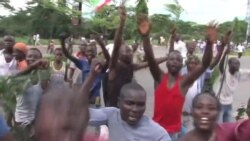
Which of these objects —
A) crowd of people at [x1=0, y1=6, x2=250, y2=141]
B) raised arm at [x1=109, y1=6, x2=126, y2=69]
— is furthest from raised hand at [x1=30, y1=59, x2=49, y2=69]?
raised arm at [x1=109, y1=6, x2=126, y2=69]

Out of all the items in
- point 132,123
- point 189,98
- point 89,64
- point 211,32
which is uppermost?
point 211,32

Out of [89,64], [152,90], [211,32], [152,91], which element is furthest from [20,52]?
[152,90]

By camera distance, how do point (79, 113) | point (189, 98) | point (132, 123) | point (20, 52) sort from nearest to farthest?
point (79, 113) < point (132, 123) < point (189, 98) < point (20, 52)

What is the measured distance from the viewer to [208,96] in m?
3.76

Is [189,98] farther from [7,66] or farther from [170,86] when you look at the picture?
[7,66]

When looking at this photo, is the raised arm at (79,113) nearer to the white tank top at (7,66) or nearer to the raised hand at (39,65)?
the raised hand at (39,65)

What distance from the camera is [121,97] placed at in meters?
3.75

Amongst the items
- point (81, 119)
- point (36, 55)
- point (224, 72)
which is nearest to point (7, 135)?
point (81, 119)

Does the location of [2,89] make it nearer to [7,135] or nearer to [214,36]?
[7,135]

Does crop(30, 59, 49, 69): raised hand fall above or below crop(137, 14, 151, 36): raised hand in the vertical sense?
below

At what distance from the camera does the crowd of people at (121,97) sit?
1.64 m

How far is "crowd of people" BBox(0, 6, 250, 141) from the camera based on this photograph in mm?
1636

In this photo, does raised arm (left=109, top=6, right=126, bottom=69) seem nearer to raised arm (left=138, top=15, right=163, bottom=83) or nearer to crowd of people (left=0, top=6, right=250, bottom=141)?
crowd of people (left=0, top=6, right=250, bottom=141)

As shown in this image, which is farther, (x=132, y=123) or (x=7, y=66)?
(x=7, y=66)
